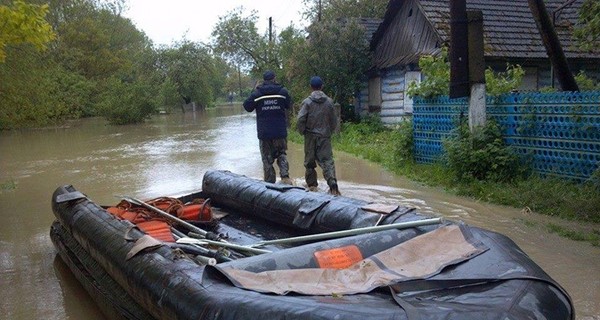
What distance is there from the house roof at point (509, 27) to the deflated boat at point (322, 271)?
10713mm

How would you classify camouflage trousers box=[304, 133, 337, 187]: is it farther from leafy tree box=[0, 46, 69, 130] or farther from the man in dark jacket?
leafy tree box=[0, 46, 69, 130]

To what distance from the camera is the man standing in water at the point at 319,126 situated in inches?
316

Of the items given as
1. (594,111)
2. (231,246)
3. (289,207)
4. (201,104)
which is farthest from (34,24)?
(201,104)

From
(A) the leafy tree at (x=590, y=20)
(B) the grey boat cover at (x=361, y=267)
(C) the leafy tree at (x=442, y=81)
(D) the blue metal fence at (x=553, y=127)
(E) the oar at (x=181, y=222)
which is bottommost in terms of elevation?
(E) the oar at (x=181, y=222)

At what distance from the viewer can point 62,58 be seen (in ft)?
113

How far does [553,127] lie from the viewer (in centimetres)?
750

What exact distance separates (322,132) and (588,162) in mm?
3551

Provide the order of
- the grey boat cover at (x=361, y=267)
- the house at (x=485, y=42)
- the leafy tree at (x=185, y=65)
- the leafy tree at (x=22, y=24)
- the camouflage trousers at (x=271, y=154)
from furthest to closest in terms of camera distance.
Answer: the leafy tree at (x=185, y=65) → the house at (x=485, y=42) → the camouflage trousers at (x=271, y=154) → the leafy tree at (x=22, y=24) → the grey boat cover at (x=361, y=267)

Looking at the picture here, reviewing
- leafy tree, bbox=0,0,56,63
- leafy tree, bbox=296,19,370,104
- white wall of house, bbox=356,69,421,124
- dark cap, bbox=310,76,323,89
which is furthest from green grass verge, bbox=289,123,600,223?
leafy tree, bbox=296,19,370,104

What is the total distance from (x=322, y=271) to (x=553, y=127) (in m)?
5.68

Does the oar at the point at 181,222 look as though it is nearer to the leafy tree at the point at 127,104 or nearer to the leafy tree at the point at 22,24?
the leafy tree at the point at 22,24

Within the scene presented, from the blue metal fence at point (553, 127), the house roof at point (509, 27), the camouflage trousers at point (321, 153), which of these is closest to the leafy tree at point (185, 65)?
the house roof at point (509, 27)

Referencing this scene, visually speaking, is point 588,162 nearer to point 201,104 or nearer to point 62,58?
point 62,58

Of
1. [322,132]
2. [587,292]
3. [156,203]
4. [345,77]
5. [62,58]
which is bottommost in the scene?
[587,292]
